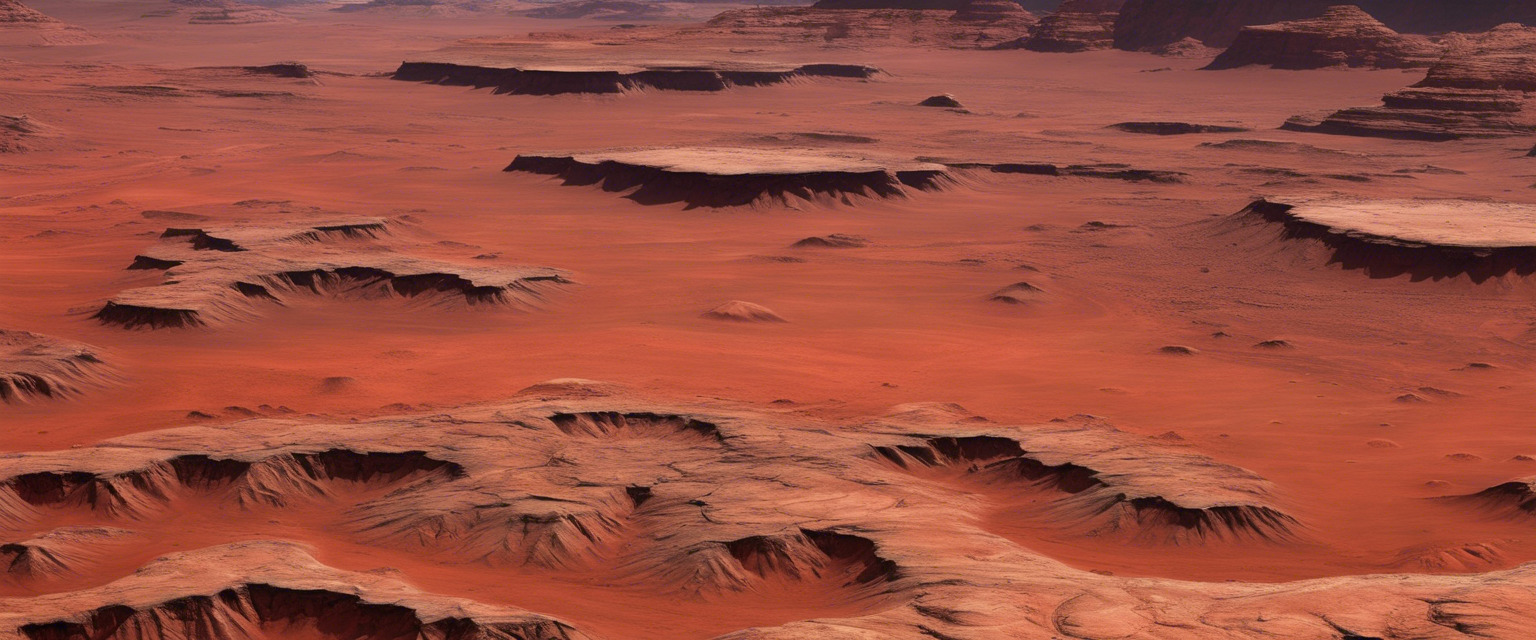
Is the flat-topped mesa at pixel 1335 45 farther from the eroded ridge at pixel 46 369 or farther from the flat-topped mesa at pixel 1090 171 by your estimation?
the eroded ridge at pixel 46 369

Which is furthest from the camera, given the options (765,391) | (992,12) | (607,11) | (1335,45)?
(607,11)

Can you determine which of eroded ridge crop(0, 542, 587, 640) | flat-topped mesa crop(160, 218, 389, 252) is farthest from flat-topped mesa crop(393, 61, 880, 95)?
eroded ridge crop(0, 542, 587, 640)

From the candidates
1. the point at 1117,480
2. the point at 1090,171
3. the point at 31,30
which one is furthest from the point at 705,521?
the point at 31,30

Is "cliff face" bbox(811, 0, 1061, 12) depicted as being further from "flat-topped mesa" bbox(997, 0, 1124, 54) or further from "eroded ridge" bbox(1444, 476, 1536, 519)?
"eroded ridge" bbox(1444, 476, 1536, 519)

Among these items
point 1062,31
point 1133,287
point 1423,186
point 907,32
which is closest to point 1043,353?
point 1133,287

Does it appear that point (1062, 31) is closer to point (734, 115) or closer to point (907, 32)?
point (907, 32)

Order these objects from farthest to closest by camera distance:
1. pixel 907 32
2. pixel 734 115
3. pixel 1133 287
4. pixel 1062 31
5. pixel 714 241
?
1. pixel 907 32
2. pixel 1062 31
3. pixel 734 115
4. pixel 714 241
5. pixel 1133 287

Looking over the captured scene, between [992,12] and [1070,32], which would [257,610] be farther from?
[992,12]
